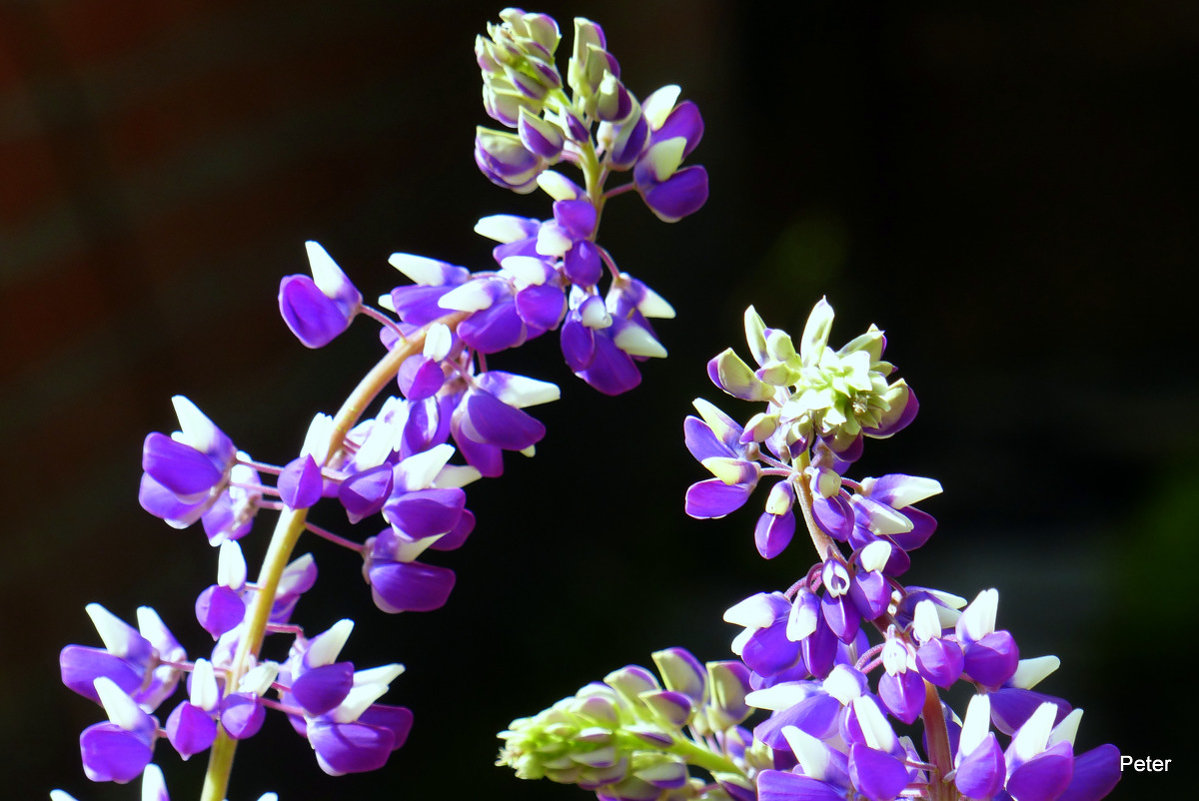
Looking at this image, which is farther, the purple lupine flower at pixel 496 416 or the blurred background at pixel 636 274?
the blurred background at pixel 636 274

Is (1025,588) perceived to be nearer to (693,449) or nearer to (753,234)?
(753,234)

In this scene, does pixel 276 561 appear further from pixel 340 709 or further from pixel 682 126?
pixel 682 126

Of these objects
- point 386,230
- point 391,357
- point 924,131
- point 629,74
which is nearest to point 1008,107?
point 924,131

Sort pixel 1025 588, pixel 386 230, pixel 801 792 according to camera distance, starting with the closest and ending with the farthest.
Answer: pixel 801 792
pixel 386 230
pixel 1025 588

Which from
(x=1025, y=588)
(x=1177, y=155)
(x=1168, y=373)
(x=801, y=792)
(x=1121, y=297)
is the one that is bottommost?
(x=801, y=792)

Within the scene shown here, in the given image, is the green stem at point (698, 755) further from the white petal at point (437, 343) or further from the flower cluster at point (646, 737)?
the white petal at point (437, 343)

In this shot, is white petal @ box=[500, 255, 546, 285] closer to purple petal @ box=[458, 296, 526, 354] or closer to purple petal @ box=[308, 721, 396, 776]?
purple petal @ box=[458, 296, 526, 354]

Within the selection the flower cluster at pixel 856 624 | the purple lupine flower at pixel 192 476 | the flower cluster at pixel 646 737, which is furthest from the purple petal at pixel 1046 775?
the purple lupine flower at pixel 192 476
